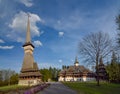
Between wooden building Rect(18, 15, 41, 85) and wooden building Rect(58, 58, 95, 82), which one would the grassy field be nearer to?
wooden building Rect(18, 15, 41, 85)

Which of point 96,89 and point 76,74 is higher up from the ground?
point 76,74

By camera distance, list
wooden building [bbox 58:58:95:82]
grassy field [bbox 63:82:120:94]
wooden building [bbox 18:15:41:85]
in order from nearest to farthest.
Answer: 1. grassy field [bbox 63:82:120:94]
2. wooden building [bbox 18:15:41:85]
3. wooden building [bbox 58:58:95:82]

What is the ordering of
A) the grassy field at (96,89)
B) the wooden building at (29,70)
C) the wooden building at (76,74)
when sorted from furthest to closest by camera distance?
the wooden building at (76,74)
the wooden building at (29,70)
the grassy field at (96,89)

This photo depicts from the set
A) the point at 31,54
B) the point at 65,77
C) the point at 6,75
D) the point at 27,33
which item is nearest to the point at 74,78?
the point at 65,77

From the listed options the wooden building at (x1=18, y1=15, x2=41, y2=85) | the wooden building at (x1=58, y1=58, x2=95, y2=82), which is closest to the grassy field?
the wooden building at (x1=18, y1=15, x2=41, y2=85)

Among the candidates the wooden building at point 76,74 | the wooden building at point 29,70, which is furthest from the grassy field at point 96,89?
the wooden building at point 76,74

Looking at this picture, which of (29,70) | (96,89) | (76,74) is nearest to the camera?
(96,89)

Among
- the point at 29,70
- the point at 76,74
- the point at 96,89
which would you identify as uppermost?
the point at 29,70

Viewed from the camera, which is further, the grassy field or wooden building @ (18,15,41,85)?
wooden building @ (18,15,41,85)

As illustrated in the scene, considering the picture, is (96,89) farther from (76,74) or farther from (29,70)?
(76,74)

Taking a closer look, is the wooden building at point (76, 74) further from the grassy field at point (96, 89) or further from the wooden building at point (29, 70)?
the grassy field at point (96, 89)

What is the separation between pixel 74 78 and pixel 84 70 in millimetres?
6337

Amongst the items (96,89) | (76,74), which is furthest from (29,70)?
(96,89)

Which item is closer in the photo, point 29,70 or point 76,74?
point 29,70
